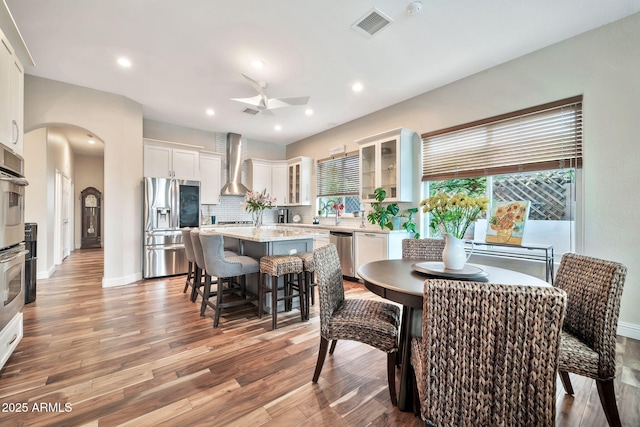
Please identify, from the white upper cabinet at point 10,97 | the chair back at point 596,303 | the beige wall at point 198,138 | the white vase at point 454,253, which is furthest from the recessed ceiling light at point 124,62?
the chair back at point 596,303

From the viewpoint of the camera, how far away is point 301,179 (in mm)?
6336

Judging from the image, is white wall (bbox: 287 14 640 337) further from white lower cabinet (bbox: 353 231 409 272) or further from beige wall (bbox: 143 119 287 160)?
beige wall (bbox: 143 119 287 160)

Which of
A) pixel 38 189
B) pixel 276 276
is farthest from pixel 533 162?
pixel 38 189

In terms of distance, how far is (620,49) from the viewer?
2.59 metres

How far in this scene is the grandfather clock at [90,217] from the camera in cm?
872

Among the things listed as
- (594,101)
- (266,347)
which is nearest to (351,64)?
(594,101)

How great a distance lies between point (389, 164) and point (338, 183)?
1.60 metres

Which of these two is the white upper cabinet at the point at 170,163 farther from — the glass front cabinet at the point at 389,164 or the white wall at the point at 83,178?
the white wall at the point at 83,178

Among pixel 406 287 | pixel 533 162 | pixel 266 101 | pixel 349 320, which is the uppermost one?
pixel 266 101

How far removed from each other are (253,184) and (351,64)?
12.6ft

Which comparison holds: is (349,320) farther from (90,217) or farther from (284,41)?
(90,217)

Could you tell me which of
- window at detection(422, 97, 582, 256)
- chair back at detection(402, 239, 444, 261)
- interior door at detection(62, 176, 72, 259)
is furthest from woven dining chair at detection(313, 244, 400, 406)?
interior door at detection(62, 176, 72, 259)

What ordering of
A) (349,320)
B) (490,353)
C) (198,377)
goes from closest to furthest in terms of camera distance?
(490,353), (349,320), (198,377)

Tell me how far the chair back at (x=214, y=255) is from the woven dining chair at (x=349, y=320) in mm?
1319
